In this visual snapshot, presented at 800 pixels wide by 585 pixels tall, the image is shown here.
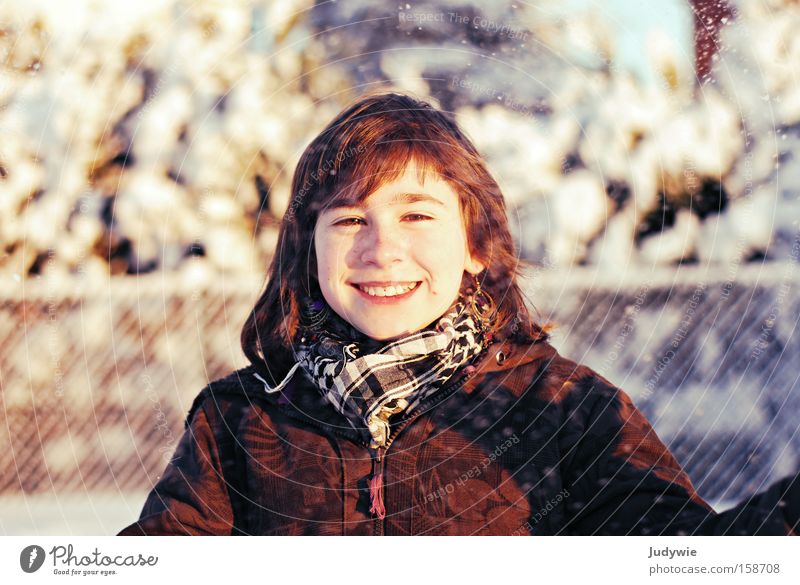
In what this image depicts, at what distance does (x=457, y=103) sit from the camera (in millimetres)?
1185

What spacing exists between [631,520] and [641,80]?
21.5 inches

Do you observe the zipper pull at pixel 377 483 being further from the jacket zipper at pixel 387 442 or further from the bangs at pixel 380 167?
the bangs at pixel 380 167

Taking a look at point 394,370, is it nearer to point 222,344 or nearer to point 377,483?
point 377,483

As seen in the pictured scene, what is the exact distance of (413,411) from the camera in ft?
3.26

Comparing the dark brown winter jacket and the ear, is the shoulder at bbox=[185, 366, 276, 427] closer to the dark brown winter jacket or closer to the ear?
the dark brown winter jacket

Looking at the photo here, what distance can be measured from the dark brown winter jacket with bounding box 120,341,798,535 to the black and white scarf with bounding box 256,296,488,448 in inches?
0.7

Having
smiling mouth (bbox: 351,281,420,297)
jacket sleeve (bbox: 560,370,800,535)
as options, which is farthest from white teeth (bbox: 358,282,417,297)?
jacket sleeve (bbox: 560,370,800,535)

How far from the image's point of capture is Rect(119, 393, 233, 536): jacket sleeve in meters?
1.01

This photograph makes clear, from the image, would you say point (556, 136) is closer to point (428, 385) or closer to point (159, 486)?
point (428, 385)

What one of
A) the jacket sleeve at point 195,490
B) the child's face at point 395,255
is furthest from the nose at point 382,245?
the jacket sleeve at point 195,490

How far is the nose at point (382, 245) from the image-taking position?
98 centimetres

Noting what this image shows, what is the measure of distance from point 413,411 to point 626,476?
23 centimetres
